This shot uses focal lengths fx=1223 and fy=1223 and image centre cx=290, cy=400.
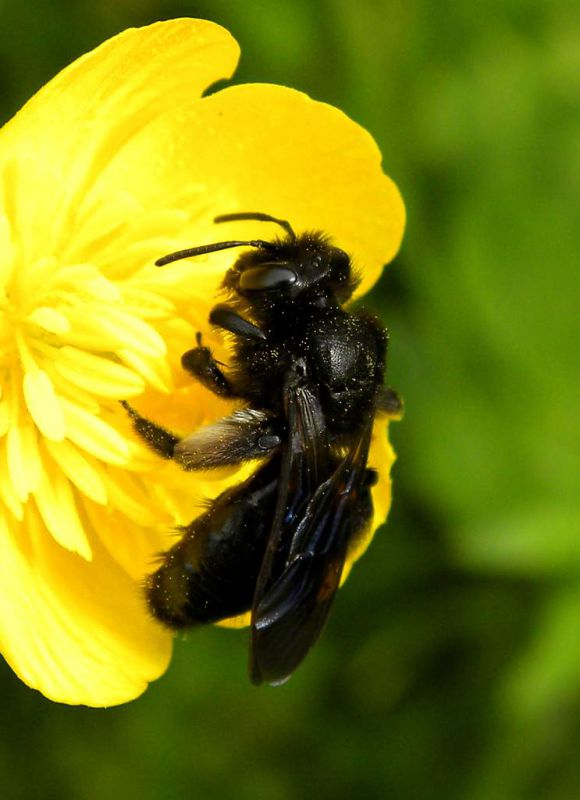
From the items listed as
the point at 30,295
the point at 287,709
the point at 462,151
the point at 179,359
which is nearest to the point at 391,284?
the point at 462,151

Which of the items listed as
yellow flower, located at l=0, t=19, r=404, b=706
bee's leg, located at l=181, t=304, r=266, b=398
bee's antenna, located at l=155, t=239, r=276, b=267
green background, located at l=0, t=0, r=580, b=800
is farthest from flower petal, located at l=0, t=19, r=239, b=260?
green background, located at l=0, t=0, r=580, b=800

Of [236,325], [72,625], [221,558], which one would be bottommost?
[72,625]

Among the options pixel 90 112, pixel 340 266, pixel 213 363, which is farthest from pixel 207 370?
pixel 90 112

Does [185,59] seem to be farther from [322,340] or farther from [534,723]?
[534,723]

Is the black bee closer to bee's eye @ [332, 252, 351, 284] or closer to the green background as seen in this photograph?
bee's eye @ [332, 252, 351, 284]

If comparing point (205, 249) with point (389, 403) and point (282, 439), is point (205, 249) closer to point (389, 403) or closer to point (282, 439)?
point (282, 439)

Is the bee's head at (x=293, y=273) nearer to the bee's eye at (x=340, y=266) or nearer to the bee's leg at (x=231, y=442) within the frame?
the bee's eye at (x=340, y=266)

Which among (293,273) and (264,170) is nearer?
(293,273)
